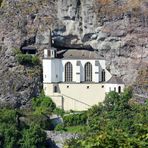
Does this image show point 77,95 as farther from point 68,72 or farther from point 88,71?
point 88,71

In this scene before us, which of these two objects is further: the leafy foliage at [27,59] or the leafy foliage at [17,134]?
the leafy foliage at [27,59]

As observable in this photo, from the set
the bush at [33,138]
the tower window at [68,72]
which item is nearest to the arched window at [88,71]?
the tower window at [68,72]

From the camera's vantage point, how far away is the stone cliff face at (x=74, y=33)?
57406 millimetres

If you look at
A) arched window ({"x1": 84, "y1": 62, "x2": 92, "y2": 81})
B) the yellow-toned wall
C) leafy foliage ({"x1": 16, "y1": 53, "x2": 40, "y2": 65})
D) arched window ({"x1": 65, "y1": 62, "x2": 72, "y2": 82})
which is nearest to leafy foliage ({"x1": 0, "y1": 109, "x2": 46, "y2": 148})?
the yellow-toned wall

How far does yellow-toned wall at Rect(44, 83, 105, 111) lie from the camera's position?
188ft

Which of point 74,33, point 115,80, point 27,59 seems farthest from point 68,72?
point 115,80

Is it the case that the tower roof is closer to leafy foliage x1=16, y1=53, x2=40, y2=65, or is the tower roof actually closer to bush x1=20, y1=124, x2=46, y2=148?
leafy foliage x1=16, y1=53, x2=40, y2=65

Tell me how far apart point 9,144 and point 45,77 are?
12114 millimetres

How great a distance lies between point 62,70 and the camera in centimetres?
5809

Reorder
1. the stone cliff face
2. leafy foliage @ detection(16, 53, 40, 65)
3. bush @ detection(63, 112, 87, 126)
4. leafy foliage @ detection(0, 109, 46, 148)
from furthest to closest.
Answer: the stone cliff face → leafy foliage @ detection(16, 53, 40, 65) → bush @ detection(63, 112, 87, 126) → leafy foliage @ detection(0, 109, 46, 148)

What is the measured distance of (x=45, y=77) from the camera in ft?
189

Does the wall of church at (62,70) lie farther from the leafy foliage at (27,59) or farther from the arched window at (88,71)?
the leafy foliage at (27,59)

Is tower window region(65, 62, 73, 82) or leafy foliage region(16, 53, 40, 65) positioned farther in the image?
tower window region(65, 62, 73, 82)

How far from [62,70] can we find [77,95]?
2.64 metres
